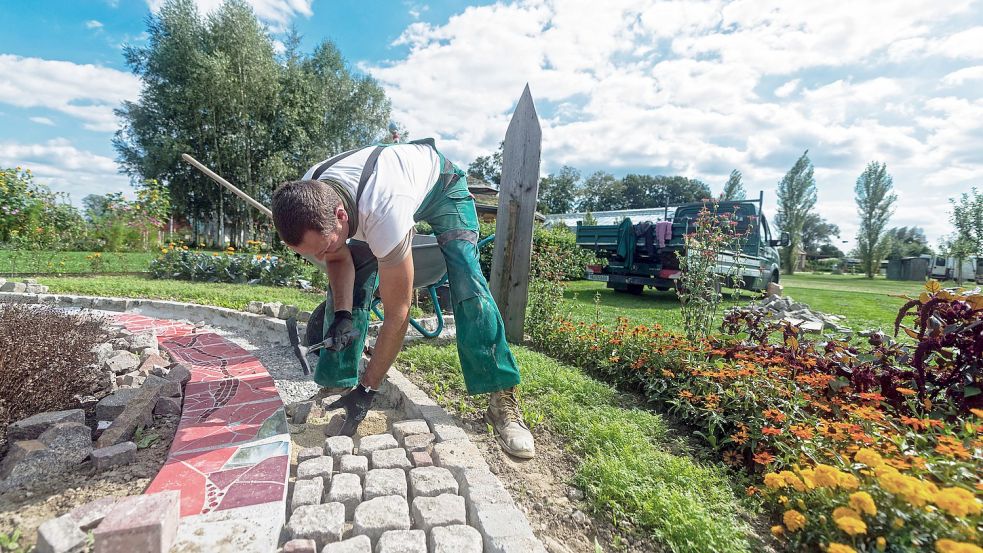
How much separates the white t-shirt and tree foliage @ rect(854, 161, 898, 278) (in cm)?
3580

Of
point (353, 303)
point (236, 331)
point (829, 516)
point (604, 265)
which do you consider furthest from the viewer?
point (604, 265)

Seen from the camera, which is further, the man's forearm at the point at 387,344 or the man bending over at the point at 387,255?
the man's forearm at the point at 387,344

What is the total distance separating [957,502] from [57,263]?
382 inches

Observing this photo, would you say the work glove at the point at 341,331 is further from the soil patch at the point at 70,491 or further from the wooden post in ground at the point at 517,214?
the wooden post in ground at the point at 517,214

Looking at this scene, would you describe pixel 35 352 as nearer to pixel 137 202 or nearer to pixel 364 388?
pixel 364 388

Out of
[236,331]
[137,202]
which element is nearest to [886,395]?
[236,331]

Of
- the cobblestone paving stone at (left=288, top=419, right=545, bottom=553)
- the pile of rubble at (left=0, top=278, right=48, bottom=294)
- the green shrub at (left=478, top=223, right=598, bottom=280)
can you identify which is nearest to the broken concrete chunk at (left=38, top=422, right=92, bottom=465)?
the cobblestone paving stone at (left=288, top=419, right=545, bottom=553)

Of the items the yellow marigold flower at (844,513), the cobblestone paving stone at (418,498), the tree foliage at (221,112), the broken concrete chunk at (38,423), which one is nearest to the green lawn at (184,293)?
the broken concrete chunk at (38,423)

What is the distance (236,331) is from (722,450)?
12.4 ft

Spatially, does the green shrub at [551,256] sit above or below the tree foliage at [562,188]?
below

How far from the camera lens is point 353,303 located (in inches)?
89.4

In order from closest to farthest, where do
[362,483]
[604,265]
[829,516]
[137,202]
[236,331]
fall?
[829,516]
[362,483]
[236,331]
[604,265]
[137,202]

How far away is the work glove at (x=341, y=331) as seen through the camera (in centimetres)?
204

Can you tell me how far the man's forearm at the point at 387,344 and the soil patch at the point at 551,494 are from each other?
16.8 inches
